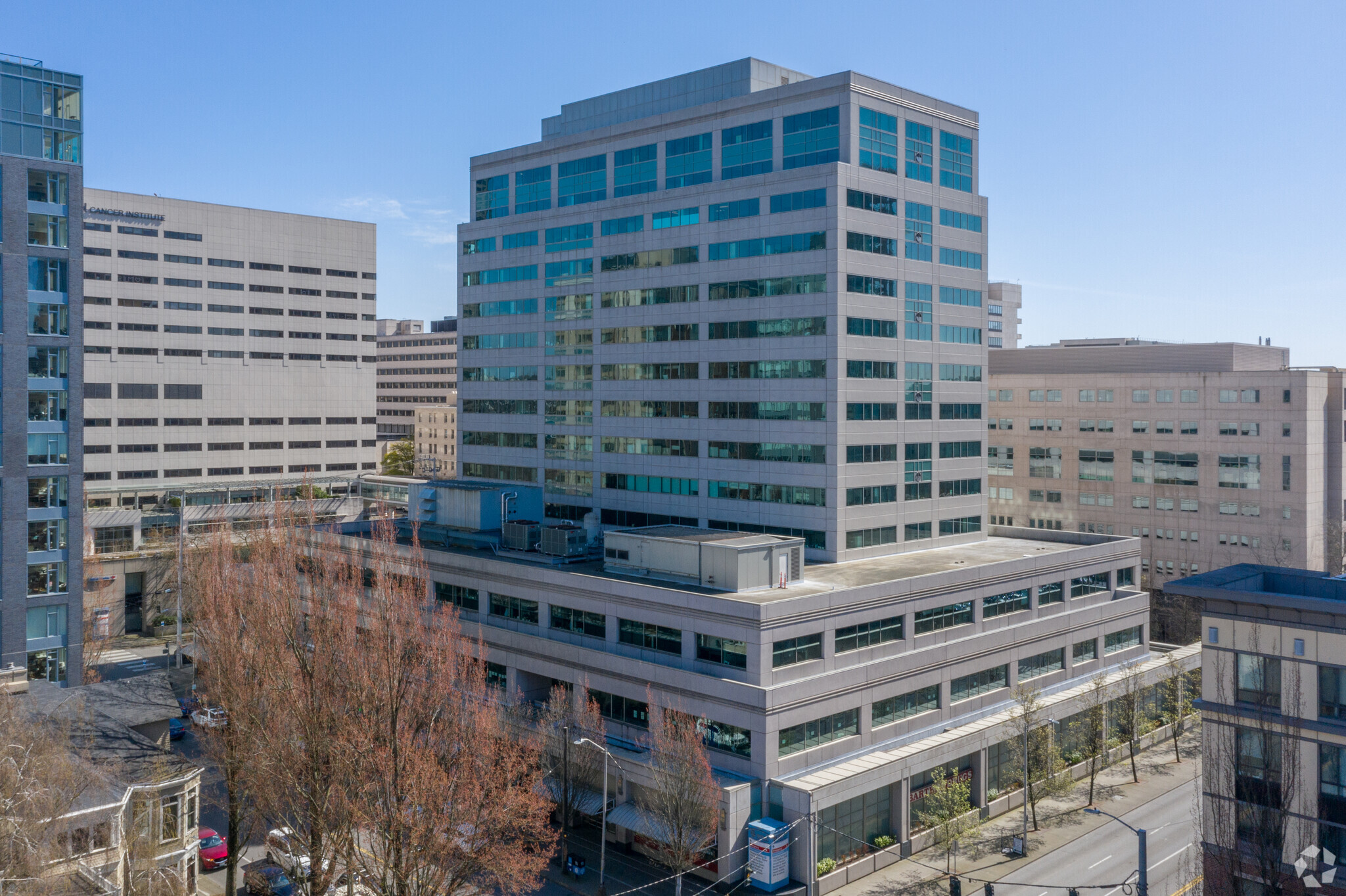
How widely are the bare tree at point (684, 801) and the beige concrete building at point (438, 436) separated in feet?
414

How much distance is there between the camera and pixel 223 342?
367 ft

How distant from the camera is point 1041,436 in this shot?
Result: 9900cm

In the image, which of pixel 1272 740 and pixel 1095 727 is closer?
pixel 1272 740

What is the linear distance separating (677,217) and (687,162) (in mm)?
4113

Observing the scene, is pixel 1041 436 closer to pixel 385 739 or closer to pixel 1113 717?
pixel 1113 717

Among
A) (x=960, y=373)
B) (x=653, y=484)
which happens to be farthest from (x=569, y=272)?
(x=960, y=373)

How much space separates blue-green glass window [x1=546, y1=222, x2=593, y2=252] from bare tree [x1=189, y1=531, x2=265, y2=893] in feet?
109

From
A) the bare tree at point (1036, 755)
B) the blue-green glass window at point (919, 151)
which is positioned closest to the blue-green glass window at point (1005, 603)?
the bare tree at point (1036, 755)

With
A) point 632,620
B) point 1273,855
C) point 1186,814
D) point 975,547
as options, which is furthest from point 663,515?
point 1273,855

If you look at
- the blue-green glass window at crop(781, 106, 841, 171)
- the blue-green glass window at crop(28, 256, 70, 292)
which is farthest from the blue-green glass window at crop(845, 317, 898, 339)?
the blue-green glass window at crop(28, 256, 70, 292)

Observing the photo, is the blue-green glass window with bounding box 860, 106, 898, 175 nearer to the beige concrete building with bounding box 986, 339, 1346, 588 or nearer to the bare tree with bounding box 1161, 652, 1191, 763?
the bare tree with bounding box 1161, 652, 1191, 763

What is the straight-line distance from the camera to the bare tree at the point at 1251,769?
2956 cm

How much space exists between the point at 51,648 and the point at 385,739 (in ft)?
102

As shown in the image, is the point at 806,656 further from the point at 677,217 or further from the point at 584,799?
the point at 677,217
